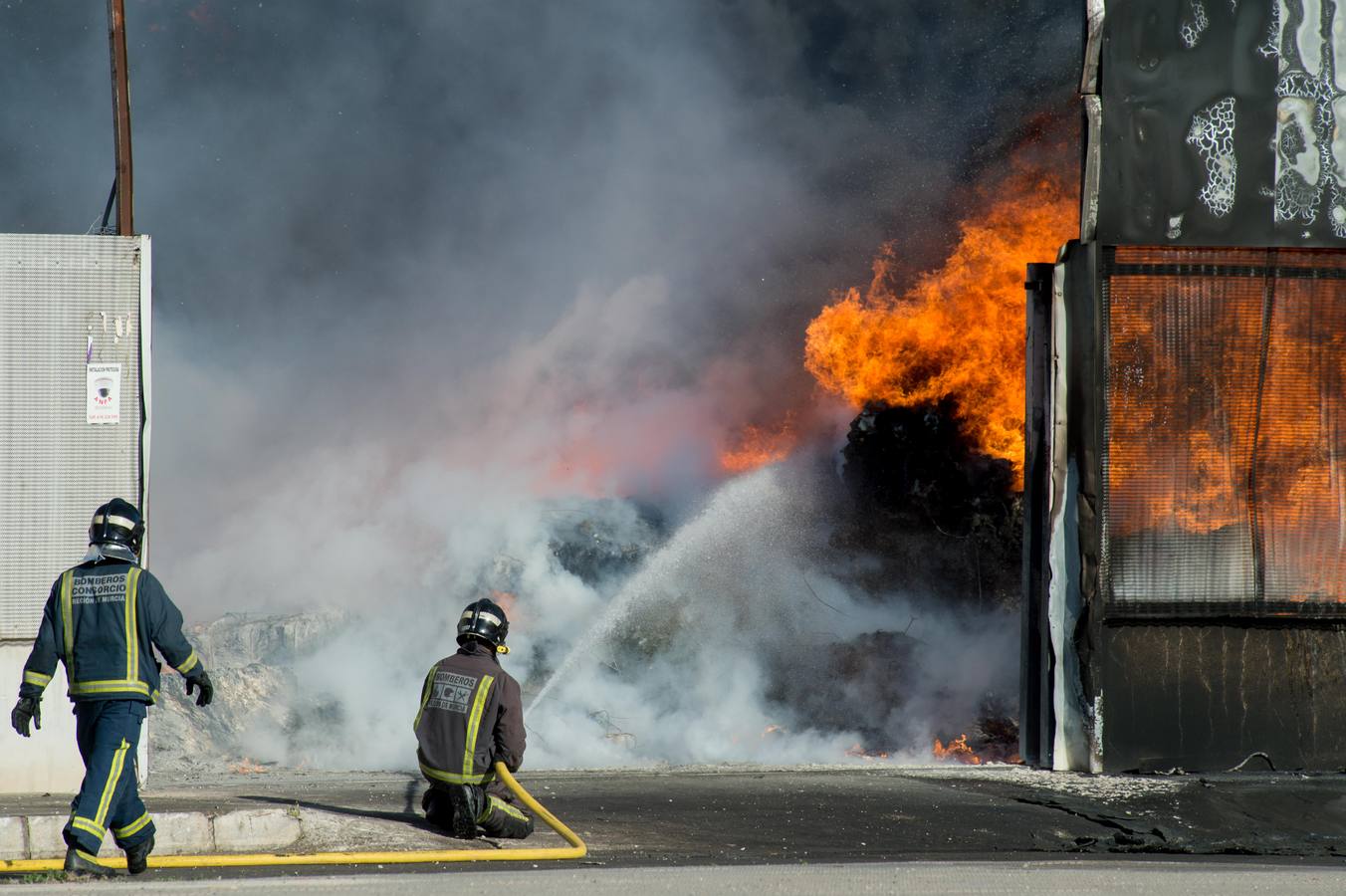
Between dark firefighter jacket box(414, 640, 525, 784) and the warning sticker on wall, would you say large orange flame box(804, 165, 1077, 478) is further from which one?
the warning sticker on wall

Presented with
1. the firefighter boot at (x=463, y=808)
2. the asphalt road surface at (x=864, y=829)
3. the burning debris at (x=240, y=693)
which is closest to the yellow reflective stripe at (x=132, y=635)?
the asphalt road surface at (x=864, y=829)

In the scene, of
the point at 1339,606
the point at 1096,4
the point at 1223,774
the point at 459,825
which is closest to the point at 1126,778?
the point at 1223,774

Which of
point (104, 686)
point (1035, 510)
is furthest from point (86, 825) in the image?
point (1035, 510)

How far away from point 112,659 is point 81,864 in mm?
804

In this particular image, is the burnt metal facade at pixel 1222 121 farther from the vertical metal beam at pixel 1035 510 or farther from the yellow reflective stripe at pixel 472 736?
the yellow reflective stripe at pixel 472 736

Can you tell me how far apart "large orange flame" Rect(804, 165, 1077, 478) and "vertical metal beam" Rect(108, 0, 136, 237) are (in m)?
6.64

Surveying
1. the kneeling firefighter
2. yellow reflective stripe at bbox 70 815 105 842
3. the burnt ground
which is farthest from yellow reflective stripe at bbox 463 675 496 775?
yellow reflective stripe at bbox 70 815 105 842

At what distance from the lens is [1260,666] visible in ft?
26.6

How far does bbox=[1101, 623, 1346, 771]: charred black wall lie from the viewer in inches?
316

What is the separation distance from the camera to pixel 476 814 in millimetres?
6160

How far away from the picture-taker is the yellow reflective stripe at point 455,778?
20.1 feet

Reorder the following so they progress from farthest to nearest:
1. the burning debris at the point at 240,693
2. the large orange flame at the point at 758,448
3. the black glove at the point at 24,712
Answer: the large orange flame at the point at 758,448, the burning debris at the point at 240,693, the black glove at the point at 24,712

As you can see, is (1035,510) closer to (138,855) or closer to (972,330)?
(972,330)

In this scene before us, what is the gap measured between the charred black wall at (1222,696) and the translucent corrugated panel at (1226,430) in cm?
22
